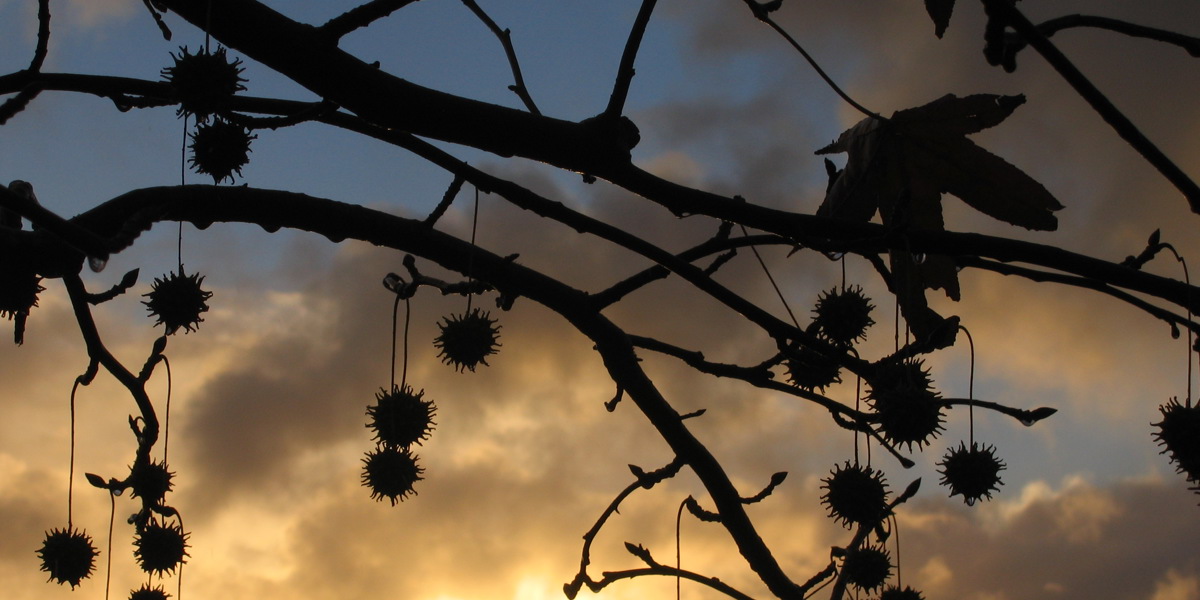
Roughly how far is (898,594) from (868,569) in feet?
0.62

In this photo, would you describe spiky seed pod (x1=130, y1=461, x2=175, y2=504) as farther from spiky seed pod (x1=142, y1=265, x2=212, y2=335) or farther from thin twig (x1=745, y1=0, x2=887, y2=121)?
thin twig (x1=745, y1=0, x2=887, y2=121)

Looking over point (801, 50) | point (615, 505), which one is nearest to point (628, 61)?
point (801, 50)

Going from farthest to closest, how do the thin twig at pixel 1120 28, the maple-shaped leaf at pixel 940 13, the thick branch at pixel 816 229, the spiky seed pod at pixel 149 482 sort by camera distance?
the spiky seed pod at pixel 149 482
the maple-shaped leaf at pixel 940 13
the thick branch at pixel 816 229
the thin twig at pixel 1120 28

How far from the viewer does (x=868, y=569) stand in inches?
142

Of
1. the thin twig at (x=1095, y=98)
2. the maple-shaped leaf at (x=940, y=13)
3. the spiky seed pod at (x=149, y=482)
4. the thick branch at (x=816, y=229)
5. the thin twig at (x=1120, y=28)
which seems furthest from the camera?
the spiky seed pod at (x=149, y=482)

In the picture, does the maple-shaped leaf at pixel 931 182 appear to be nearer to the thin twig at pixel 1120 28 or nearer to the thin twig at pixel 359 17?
the thin twig at pixel 1120 28

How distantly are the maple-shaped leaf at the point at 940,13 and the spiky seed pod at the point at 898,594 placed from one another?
204 cm

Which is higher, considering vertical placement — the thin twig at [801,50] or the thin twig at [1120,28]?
the thin twig at [801,50]

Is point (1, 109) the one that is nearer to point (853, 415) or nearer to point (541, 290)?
A: point (541, 290)

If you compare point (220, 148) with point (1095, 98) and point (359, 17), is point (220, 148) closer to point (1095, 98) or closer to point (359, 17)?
point (359, 17)

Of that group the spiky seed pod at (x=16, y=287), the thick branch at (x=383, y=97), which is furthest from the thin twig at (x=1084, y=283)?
the spiky seed pod at (x=16, y=287)

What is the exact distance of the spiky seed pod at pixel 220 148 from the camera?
2.75 meters

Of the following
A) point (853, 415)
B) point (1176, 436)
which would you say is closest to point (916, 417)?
point (853, 415)

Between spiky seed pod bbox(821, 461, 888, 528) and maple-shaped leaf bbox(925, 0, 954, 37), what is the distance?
4.52 ft
